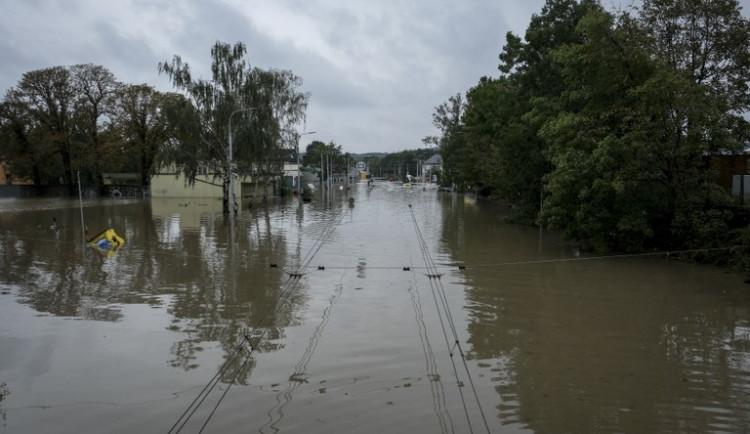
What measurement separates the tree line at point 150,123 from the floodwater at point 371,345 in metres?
21.8

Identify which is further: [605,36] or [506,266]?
[605,36]

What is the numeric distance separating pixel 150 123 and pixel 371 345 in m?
61.5

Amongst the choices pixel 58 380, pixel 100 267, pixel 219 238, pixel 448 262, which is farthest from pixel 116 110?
pixel 58 380

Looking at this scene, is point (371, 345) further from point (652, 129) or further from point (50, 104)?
point (50, 104)

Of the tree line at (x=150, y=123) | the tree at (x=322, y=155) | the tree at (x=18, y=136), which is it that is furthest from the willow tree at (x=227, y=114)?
the tree at (x=322, y=155)

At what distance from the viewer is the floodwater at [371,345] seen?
649 cm

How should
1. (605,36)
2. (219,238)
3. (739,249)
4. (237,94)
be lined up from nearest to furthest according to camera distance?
1. (739,249)
2. (605,36)
3. (219,238)
4. (237,94)

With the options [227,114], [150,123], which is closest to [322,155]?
[150,123]

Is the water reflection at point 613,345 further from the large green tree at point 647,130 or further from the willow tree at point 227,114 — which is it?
the willow tree at point 227,114

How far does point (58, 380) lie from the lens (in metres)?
7.67

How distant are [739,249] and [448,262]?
799 cm

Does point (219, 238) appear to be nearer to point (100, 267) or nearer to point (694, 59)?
point (100, 267)

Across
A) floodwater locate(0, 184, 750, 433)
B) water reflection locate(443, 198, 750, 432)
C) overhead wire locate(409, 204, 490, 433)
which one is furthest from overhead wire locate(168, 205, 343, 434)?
water reflection locate(443, 198, 750, 432)

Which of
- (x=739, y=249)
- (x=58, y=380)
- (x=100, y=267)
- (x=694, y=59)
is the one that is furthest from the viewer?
(x=694, y=59)
